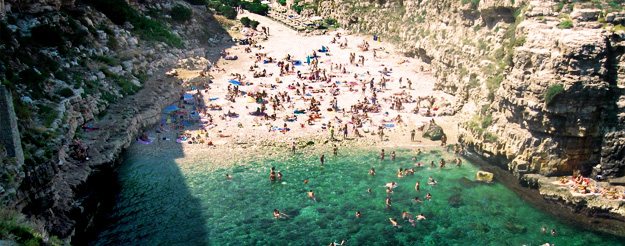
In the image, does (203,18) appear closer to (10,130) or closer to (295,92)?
(295,92)

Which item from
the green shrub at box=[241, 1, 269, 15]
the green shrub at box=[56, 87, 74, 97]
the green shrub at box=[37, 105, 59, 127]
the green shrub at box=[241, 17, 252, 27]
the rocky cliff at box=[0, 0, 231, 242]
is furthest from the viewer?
the green shrub at box=[241, 1, 269, 15]

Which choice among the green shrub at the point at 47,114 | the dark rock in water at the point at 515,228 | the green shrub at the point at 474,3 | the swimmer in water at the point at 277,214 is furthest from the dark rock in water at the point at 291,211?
the green shrub at the point at 474,3

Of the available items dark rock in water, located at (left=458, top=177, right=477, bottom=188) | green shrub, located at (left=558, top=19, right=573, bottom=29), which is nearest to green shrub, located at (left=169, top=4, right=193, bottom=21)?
dark rock in water, located at (left=458, top=177, right=477, bottom=188)

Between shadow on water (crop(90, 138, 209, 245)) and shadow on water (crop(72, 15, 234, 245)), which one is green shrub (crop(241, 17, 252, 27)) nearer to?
shadow on water (crop(72, 15, 234, 245))

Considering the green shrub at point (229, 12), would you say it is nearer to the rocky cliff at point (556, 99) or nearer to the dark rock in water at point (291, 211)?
the rocky cliff at point (556, 99)

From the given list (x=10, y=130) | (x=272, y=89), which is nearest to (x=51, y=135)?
(x=10, y=130)

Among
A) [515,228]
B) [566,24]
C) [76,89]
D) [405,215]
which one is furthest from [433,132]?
[76,89]
